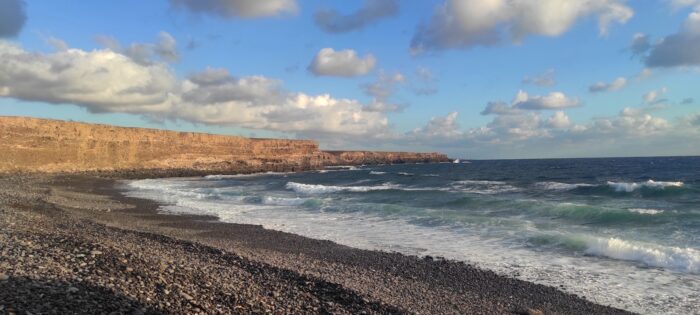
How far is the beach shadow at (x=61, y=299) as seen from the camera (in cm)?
470

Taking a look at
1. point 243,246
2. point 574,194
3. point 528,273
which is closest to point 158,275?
point 243,246

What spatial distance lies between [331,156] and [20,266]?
11692 centimetres

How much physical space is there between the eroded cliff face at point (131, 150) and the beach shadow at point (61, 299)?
61.9 metres

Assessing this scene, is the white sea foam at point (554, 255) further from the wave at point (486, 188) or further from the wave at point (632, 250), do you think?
the wave at point (486, 188)

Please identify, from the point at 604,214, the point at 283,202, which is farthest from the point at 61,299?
the point at 283,202

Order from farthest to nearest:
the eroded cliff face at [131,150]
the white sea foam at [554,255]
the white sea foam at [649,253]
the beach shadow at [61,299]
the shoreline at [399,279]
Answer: the eroded cliff face at [131,150]
the white sea foam at [649,253]
the white sea foam at [554,255]
the shoreline at [399,279]
the beach shadow at [61,299]

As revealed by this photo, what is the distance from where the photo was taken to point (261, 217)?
21562mm

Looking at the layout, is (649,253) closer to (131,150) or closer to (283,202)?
(283,202)

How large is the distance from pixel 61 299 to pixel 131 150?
77914 mm

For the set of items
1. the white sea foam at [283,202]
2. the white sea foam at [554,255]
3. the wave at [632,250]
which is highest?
the wave at [632,250]

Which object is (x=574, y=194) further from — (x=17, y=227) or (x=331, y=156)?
(x=331, y=156)

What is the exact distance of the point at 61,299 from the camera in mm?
5090

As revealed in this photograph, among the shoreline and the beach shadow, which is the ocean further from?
the beach shadow

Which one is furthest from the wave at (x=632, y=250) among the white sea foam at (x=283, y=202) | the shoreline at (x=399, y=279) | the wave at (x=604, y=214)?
the white sea foam at (x=283, y=202)
